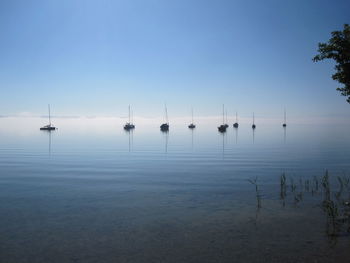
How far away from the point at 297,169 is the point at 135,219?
24.3 metres

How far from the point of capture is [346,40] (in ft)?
46.8

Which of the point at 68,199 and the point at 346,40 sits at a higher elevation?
the point at 346,40

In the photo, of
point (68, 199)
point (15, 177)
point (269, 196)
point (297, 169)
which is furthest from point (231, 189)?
point (15, 177)

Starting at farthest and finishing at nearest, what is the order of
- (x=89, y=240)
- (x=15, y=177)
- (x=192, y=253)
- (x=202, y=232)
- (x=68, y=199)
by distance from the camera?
(x=15, y=177) < (x=68, y=199) < (x=202, y=232) < (x=89, y=240) < (x=192, y=253)

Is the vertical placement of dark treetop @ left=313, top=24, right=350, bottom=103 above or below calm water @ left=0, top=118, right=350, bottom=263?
above

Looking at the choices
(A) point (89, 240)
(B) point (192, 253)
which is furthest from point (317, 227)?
(A) point (89, 240)

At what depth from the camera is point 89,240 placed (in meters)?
11.7

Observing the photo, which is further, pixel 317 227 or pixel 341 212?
pixel 341 212

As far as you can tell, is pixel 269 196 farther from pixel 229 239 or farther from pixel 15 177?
pixel 15 177

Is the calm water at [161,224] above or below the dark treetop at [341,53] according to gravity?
below

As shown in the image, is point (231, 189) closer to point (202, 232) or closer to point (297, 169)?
point (202, 232)

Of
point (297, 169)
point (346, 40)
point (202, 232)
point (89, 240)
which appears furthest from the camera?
point (297, 169)

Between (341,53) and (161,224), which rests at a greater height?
(341,53)

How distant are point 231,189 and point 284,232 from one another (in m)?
9.74
